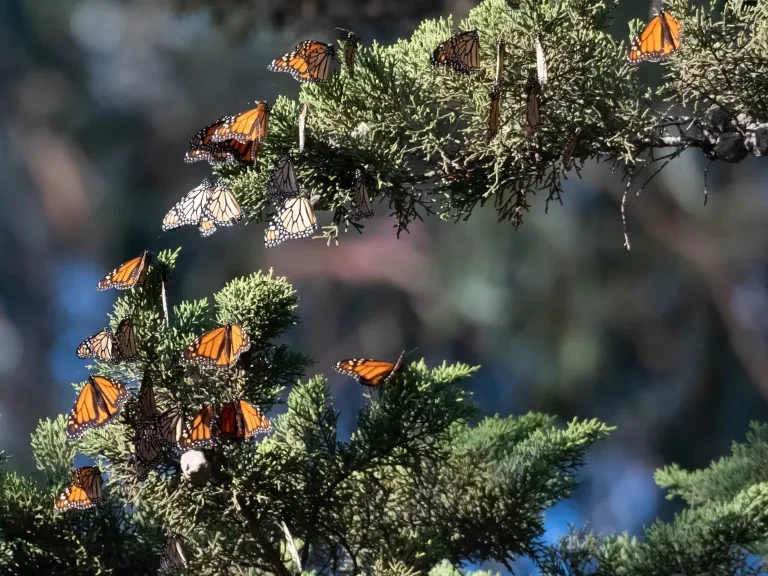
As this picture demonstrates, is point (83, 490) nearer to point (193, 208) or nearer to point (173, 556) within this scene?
point (173, 556)

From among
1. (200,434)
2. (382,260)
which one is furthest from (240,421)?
(382,260)

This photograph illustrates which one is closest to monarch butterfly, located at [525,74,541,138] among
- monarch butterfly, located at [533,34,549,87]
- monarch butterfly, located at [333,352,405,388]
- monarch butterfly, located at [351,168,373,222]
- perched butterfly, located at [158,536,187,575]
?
monarch butterfly, located at [533,34,549,87]

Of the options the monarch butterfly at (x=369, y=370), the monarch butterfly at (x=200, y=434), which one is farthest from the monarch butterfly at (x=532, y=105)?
the monarch butterfly at (x=200, y=434)

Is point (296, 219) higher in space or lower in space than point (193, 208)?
lower

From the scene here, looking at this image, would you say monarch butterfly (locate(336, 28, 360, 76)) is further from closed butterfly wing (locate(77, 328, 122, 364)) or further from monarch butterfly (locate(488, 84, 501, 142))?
closed butterfly wing (locate(77, 328, 122, 364))

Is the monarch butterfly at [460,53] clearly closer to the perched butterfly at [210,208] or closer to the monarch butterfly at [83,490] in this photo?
the perched butterfly at [210,208]

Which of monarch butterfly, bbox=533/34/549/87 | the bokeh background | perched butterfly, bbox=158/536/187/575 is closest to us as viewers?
monarch butterfly, bbox=533/34/549/87
